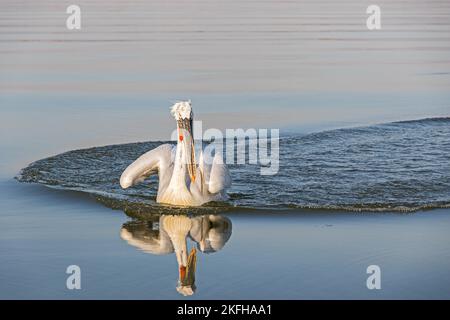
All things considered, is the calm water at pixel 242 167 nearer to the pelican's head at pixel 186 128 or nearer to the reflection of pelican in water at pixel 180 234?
the reflection of pelican in water at pixel 180 234

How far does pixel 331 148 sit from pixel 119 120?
3.54 m

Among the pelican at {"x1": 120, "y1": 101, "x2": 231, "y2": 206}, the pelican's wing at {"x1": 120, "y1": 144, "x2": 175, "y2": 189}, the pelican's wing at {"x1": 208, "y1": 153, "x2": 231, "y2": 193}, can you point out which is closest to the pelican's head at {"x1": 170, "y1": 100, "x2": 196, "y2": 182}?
the pelican at {"x1": 120, "y1": 101, "x2": 231, "y2": 206}

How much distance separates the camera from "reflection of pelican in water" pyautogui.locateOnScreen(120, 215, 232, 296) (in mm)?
8805

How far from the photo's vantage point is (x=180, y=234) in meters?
9.35

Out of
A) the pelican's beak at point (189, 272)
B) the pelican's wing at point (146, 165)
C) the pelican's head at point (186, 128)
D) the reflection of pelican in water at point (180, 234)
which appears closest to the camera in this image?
the pelican's beak at point (189, 272)

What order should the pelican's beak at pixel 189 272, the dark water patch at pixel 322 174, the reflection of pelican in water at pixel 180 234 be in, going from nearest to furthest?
the pelican's beak at pixel 189 272 → the reflection of pelican in water at pixel 180 234 → the dark water patch at pixel 322 174

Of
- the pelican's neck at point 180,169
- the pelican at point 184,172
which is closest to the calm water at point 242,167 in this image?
the pelican at point 184,172

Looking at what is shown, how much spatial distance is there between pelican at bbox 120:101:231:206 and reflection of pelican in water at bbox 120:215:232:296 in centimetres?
27

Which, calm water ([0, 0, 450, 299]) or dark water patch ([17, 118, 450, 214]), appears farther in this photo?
dark water patch ([17, 118, 450, 214])

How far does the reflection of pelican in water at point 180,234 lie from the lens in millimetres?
8805

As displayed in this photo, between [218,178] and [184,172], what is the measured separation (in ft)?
1.26

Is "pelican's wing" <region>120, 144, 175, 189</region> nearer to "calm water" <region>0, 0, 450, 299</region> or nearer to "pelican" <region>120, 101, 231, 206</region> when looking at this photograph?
"pelican" <region>120, 101, 231, 206</region>

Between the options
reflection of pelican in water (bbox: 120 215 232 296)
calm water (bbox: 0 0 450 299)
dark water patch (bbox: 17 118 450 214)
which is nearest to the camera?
calm water (bbox: 0 0 450 299)

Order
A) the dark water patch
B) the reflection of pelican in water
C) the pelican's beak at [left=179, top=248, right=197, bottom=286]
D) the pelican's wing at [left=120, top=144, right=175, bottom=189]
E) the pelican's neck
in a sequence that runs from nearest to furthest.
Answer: the pelican's beak at [left=179, top=248, right=197, bottom=286] → the reflection of pelican in water → the pelican's neck → the pelican's wing at [left=120, top=144, right=175, bottom=189] → the dark water patch
